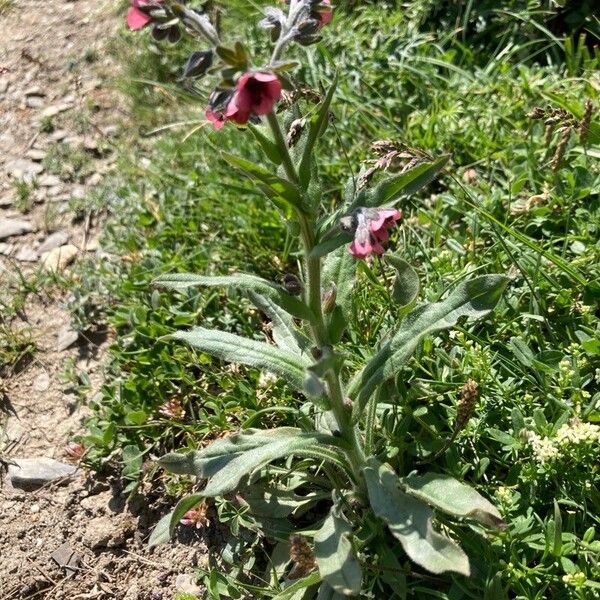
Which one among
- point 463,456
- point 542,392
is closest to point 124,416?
point 463,456

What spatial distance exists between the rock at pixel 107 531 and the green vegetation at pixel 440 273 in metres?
0.19

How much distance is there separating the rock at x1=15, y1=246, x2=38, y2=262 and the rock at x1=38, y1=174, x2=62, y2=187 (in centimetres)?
51

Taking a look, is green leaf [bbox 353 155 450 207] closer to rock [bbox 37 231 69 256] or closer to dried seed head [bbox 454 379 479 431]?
dried seed head [bbox 454 379 479 431]

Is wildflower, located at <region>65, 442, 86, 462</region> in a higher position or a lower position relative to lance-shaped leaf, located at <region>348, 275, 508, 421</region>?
lower

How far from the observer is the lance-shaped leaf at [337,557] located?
2.25 m

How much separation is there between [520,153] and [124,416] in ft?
6.85

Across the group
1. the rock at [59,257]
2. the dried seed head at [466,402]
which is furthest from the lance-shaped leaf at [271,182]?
the rock at [59,257]

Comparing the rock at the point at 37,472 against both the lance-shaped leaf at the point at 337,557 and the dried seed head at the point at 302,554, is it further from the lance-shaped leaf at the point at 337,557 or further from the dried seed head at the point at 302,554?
the lance-shaped leaf at the point at 337,557

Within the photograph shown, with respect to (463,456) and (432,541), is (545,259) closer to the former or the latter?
(463,456)

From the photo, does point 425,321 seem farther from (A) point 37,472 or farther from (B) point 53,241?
(B) point 53,241

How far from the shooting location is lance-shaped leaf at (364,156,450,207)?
2.30 m

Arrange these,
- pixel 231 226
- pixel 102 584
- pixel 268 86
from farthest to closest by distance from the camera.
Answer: pixel 231 226, pixel 102 584, pixel 268 86

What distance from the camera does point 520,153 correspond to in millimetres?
3561

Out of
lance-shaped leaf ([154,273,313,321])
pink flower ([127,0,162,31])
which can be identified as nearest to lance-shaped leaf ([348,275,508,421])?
lance-shaped leaf ([154,273,313,321])
